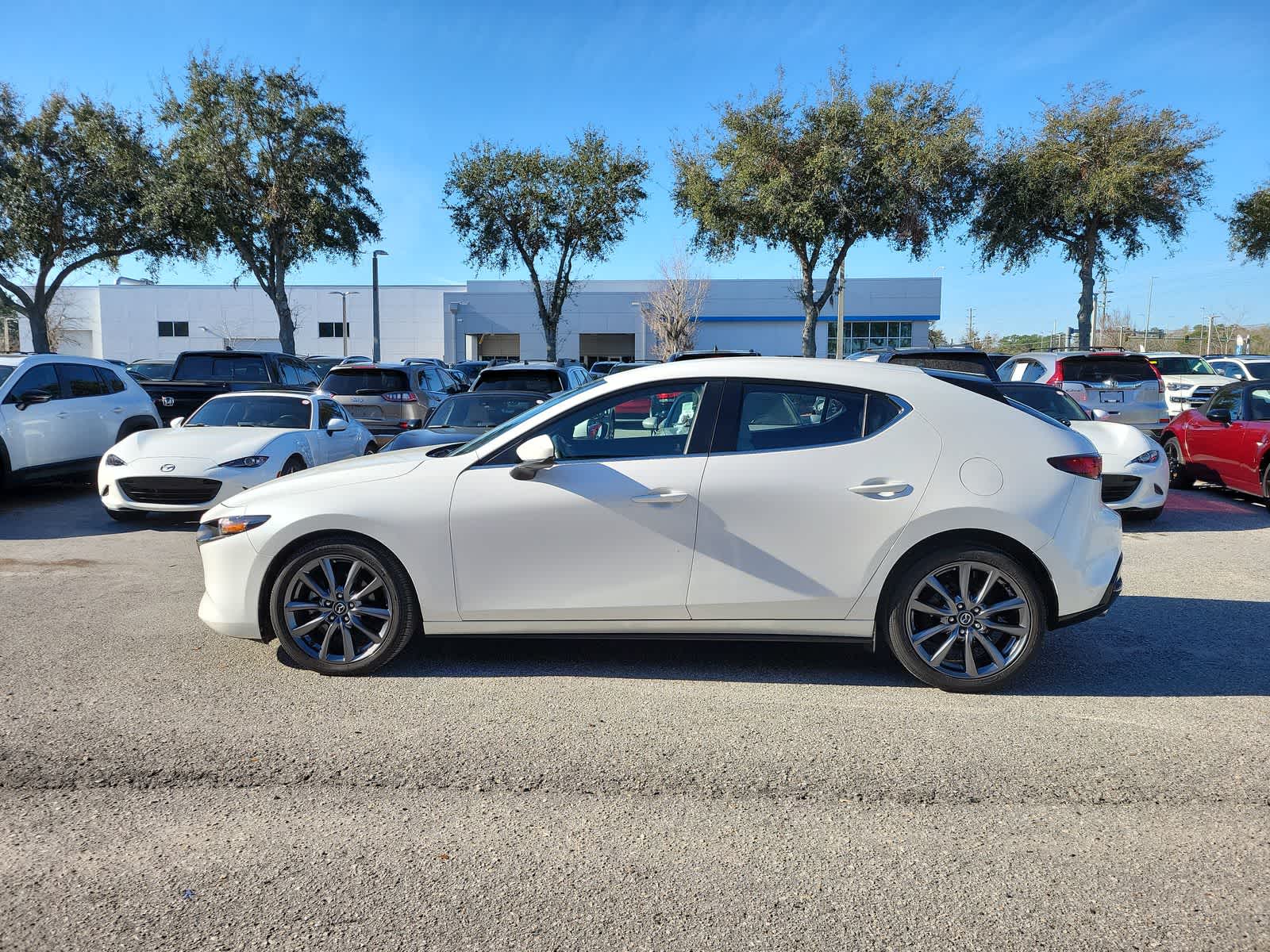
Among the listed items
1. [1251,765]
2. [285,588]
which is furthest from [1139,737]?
[285,588]

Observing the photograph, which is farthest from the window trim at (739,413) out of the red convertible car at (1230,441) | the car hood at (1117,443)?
the red convertible car at (1230,441)

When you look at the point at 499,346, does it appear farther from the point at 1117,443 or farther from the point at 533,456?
the point at 533,456

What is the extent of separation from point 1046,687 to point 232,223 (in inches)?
1176

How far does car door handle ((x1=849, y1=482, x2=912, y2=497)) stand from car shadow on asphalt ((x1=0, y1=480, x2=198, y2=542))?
719cm

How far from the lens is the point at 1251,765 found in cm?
368

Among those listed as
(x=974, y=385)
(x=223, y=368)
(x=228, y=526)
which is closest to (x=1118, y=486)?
(x=974, y=385)

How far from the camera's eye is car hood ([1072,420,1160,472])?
9.16 m

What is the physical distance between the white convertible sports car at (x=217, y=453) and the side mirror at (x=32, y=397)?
1.73 meters

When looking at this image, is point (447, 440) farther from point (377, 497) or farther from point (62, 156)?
point (62, 156)

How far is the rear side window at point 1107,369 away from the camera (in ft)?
43.1

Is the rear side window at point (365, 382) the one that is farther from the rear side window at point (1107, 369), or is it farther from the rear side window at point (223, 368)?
the rear side window at point (1107, 369)

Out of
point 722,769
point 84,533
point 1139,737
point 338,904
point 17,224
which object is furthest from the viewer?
point 17,224

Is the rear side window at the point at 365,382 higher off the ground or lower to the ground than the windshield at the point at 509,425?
higher

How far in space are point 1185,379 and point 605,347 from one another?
1747 inches
